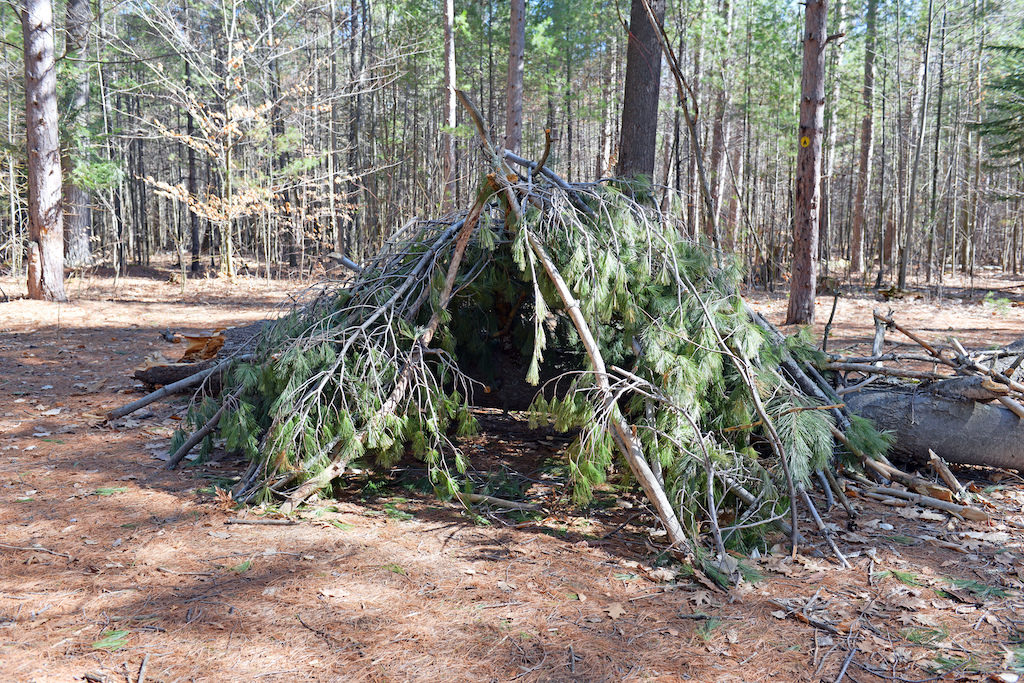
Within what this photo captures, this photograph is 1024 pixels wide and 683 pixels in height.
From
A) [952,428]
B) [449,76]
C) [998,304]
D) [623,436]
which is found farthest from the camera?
[449,76]

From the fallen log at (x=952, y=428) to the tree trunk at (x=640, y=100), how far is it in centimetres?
457

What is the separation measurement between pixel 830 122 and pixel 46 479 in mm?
23485

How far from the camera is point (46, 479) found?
389cm

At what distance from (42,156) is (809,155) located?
1106 centimetres

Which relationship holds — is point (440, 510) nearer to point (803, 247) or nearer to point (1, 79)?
point (803, 247)

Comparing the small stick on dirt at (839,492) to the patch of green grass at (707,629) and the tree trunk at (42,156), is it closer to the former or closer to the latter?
the patch of green grass at (707,629)

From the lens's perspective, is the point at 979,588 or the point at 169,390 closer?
the point at 979,588

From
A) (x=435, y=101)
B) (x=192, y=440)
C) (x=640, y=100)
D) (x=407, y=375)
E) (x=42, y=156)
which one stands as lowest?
(x=192, y=440)

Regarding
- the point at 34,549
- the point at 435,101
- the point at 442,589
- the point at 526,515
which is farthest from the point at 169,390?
the point at 435,101

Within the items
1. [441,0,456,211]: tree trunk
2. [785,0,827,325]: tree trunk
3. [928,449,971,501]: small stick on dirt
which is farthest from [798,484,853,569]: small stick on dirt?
[441,0,456,211]: tree trunk

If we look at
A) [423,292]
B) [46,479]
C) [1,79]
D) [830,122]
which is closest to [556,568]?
[423,292]

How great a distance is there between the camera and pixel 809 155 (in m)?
8.34

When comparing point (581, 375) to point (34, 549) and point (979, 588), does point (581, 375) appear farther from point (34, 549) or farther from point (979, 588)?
point (34, 549)

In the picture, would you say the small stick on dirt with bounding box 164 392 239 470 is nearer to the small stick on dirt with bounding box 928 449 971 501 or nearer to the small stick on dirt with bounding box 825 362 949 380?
the small stick on dirt with bounding box 825 362 949 380
